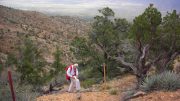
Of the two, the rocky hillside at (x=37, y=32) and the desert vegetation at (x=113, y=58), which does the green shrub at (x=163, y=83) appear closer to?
the desert vegetation at (x=113, y=58)

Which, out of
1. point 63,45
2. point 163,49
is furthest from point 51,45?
point 163,49

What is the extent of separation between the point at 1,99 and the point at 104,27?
1657 centimetres

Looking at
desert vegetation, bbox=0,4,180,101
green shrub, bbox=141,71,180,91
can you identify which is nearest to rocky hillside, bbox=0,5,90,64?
desert vegetation, bbox=0,4,180,101

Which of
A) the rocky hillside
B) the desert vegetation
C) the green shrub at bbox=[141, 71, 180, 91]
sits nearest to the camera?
the green shrub at bbox=[141, 71, 180, 91]

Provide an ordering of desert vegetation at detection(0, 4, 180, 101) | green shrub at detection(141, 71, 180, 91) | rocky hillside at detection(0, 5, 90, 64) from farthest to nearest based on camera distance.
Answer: rocky hillside at detection(0, 5, 90, 64) < desert vegetation at detection(0, 4, 180, 101) < green shrub at detection(141, 71, 180, 91)

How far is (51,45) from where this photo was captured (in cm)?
6525

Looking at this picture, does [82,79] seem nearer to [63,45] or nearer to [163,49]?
[163,49]

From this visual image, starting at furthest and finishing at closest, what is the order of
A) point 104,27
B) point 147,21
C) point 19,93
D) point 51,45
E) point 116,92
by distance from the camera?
1. point 51,45
2. point 104,27
3. point 147,21
4. point 116,92
5. point 19,93

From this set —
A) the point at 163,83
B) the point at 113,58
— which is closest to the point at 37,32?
the point at 113,58

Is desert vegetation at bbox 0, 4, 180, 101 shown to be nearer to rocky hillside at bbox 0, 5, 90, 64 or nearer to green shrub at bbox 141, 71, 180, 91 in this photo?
green shrub at bbox 141, 71, 180, 91

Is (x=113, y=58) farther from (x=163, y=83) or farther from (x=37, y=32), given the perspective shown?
(x=37, y=32)

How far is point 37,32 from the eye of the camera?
7381 cm

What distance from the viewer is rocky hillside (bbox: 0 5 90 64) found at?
59094 millimetres

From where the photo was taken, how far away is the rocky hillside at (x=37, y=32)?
2327 inches
